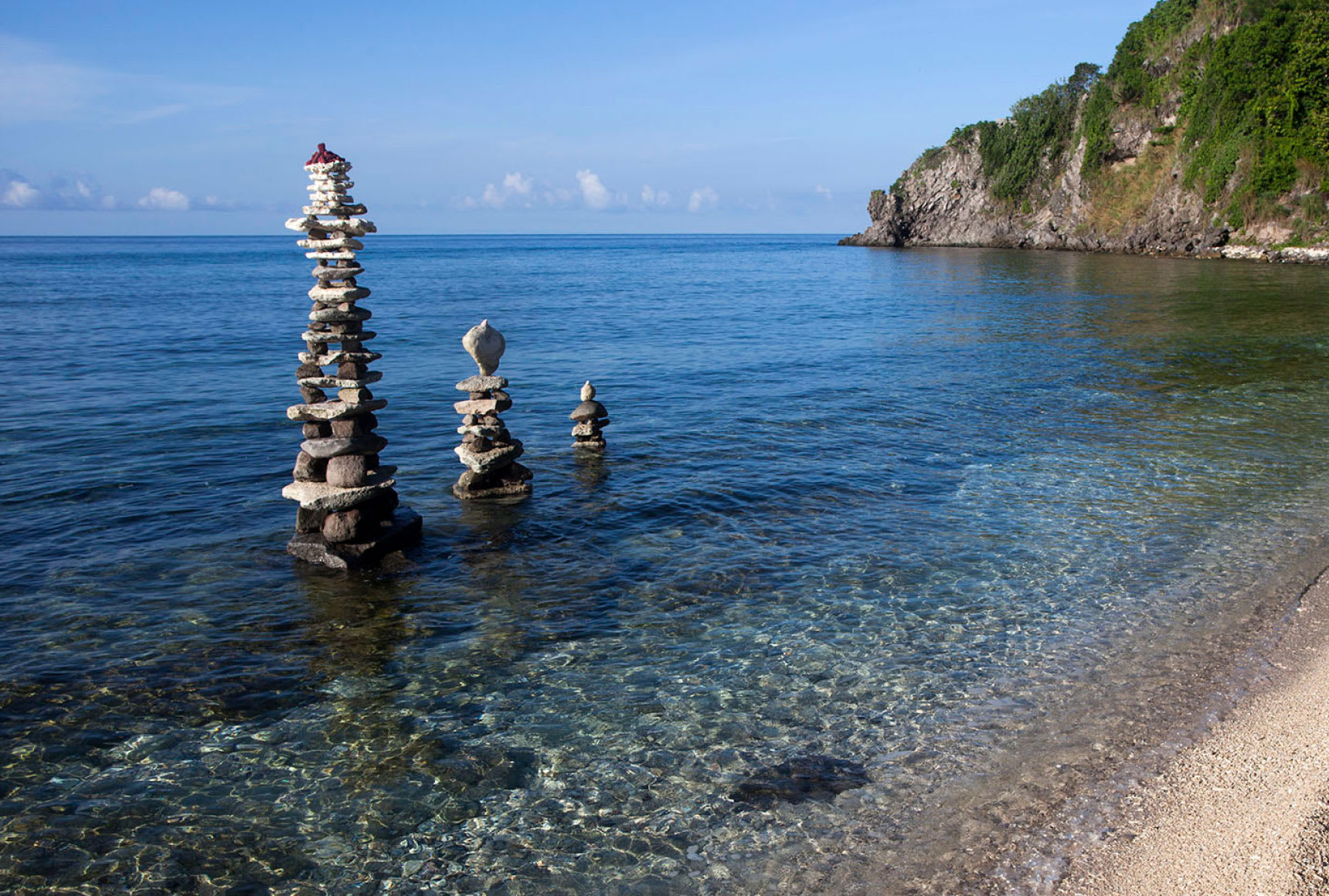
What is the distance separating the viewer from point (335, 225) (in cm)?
1650

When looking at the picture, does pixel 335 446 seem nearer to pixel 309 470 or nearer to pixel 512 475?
pixel 309 470

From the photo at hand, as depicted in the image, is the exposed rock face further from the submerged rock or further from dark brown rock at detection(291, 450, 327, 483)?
the submerged rock

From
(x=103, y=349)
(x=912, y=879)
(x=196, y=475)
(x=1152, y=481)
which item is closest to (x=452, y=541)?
(x=196, y=475)

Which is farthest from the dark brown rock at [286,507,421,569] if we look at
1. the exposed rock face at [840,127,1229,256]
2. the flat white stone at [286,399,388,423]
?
the exposed rock face at [840,127,1229,256]

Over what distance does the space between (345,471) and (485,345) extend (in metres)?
4.66

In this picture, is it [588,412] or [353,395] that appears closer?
[353,395]

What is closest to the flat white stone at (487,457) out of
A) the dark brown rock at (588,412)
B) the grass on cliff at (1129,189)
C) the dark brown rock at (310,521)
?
the dark brown rock at (588,412)

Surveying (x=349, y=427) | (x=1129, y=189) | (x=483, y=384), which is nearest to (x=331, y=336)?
(x=349, y=427)

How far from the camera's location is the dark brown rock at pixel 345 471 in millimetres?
16531

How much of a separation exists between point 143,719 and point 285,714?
1812mm

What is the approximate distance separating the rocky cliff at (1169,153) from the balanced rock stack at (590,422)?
85.6 m

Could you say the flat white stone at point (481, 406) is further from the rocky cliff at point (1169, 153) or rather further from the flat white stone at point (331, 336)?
the rocky cliff at point (1169, 153)

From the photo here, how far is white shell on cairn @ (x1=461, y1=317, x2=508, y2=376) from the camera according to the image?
1945cm

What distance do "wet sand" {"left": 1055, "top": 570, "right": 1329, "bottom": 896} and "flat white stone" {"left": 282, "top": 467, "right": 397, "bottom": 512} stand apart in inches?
521
